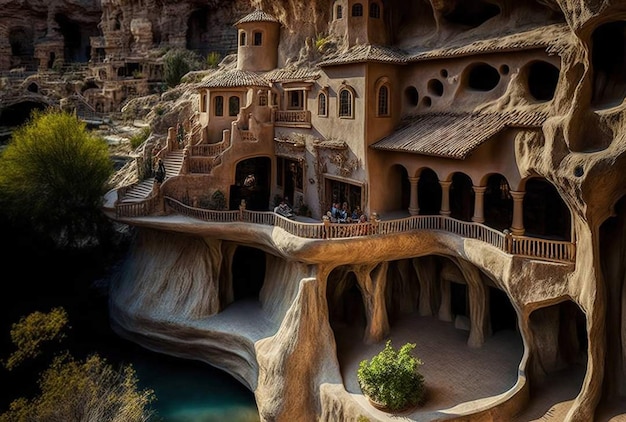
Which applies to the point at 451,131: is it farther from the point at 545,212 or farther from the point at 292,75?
the point at 292,75

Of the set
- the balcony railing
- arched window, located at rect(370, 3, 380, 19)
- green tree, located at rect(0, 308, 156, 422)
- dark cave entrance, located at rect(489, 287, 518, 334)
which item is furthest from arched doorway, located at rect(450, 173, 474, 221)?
green tree, located at rect(0, 308, 156, 422)

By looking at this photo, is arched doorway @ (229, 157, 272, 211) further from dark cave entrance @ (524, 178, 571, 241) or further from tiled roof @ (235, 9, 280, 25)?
dark cave entrance @ (524, 178, 571, 241)

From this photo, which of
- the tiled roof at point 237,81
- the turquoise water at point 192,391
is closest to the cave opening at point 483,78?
the tiled roof at point 237,81

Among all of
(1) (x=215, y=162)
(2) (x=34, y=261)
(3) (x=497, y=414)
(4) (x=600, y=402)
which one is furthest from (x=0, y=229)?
(4) (x=600, y=402)

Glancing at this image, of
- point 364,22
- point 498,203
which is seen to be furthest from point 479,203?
point 364,22

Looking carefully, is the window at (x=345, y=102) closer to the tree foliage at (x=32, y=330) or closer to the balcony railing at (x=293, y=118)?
the balcony railing at (x=293, y=118)

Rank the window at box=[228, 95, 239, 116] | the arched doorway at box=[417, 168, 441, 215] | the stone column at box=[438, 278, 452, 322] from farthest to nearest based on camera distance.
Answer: the window at box=[228, 95, 239, 116] < the arched doorway at box=[417, 168, 441, 215] < the stone column at box=[438, 278, 452, 322]
